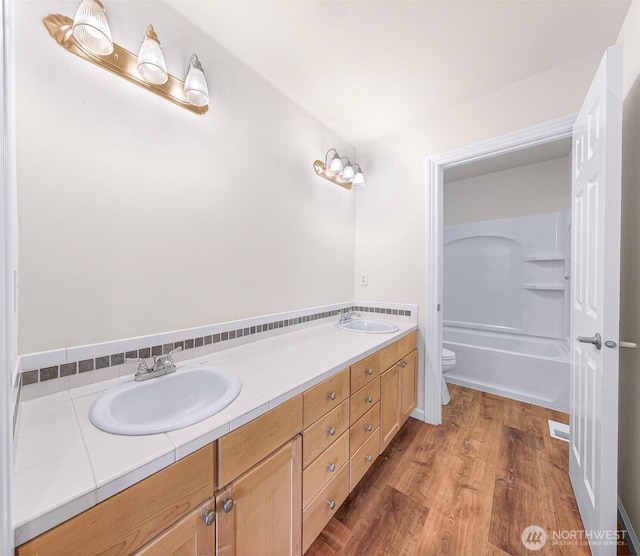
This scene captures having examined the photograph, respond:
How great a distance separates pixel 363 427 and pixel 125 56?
77.2 inches

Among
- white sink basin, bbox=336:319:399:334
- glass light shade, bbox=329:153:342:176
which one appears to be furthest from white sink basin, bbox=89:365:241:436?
glass light shade, bbox=329:153:342:176

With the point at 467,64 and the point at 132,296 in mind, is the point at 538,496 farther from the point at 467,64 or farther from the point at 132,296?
the point at 467,64

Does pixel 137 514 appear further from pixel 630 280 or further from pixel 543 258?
pixel 543 258

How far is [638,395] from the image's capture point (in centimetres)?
111

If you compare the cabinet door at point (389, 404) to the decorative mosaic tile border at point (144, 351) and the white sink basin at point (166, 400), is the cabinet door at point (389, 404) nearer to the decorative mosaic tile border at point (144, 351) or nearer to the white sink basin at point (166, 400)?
the decorative mosaic tile border at point (144, 351)

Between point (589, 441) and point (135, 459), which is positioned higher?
point (135, 459)

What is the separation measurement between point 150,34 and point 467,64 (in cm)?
159

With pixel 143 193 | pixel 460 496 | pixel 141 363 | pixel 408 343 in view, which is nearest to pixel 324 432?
pixel 141 363

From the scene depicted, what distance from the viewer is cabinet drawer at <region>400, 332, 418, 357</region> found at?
6.03 feet

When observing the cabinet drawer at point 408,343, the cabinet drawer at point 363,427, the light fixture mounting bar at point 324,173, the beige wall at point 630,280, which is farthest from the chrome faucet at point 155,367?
the beige wall at point 630,280

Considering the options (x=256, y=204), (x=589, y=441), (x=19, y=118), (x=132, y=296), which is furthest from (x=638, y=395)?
(x=19, y=118)

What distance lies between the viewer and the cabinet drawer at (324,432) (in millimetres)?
1031

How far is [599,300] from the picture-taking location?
1040 mm

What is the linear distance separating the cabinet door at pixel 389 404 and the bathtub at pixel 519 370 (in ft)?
4.28
